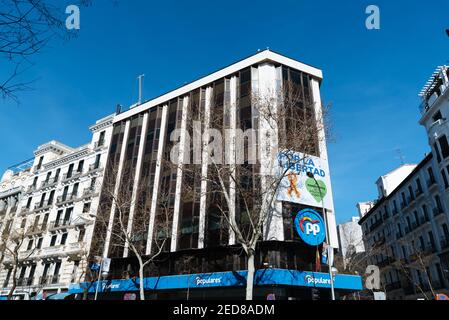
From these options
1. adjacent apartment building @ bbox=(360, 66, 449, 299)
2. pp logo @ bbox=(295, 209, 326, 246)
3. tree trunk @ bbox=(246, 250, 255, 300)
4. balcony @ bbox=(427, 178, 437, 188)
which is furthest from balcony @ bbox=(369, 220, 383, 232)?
tree trunk @ bbox=(246, 250, 255, 300)

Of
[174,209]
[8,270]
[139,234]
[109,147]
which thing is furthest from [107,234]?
[8,270]

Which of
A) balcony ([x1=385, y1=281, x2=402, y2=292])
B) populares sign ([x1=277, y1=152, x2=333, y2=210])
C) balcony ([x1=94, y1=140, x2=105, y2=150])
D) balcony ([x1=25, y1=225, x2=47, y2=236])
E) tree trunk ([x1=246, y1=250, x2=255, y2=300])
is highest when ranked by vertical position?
balcony ([x1=94, y1=140, x2=105, y2=150])

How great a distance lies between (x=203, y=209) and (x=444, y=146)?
2494cm

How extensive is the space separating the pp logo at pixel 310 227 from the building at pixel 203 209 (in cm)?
47

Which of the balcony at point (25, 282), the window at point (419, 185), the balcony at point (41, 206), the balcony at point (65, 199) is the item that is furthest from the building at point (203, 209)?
the window at point (419, 185)

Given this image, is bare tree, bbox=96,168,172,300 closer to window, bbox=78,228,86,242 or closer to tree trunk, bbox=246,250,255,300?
window, bbox=78,228,86,242

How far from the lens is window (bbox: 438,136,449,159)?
3074cm

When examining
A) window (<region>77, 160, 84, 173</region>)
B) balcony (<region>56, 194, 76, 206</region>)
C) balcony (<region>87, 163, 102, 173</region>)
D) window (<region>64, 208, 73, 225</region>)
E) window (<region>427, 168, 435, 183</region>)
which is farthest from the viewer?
window (<region>77, 160, 84, 173</region>)

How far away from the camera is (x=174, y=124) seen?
1242 inches

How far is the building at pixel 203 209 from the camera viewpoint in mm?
21000

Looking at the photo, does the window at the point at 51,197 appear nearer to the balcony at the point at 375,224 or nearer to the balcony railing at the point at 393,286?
the balcony railing at the point at 393,286

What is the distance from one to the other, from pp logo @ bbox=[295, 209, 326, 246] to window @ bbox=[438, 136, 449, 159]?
17.2 metres

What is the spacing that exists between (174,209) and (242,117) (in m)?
9.81

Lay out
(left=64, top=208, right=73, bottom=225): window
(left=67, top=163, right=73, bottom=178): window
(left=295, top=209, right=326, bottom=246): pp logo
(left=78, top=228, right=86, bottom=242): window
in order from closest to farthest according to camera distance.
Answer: (left=295, top=209, right=326, bottom=246): pp logo → (left=78, top=228, right=86, bottom=242): window → (left=64, top=208, right=73, bottom=225): window → (left=67, top=163, right=73, bottom=178): window
